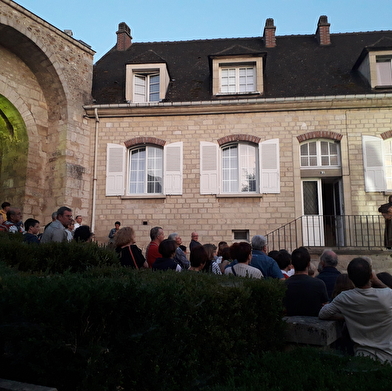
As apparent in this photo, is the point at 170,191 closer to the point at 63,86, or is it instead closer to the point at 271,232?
the point at 271,232

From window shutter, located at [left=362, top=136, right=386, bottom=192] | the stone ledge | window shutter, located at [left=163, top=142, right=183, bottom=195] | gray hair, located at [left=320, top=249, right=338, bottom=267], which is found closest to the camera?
the stone ledge

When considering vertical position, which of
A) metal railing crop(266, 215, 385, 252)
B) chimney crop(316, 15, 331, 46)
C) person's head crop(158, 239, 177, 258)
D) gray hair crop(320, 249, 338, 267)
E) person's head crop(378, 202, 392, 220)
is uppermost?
chimney crop(316, 15, 331, 46)

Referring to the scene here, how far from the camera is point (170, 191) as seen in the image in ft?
40.9

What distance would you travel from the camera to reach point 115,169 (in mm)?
12797

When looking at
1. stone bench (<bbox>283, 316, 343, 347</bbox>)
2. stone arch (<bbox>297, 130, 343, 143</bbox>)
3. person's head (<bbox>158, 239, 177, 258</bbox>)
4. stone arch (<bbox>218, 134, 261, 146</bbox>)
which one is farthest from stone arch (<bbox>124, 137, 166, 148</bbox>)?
stone bench (<bbox>283, 316, 343, 347</bbox>)

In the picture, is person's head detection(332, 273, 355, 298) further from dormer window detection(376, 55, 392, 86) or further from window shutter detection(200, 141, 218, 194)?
dormer window detection(376, 55, 392, 86)

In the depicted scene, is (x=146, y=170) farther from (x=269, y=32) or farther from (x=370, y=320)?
(x=370, y=320)

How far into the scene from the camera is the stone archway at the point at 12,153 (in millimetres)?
12211

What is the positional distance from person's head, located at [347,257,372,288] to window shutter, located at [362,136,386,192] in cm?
930

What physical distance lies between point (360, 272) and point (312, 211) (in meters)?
9.68

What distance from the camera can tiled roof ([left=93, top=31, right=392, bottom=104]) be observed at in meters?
13.2

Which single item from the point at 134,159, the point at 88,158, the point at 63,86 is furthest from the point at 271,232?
the point at 63,86

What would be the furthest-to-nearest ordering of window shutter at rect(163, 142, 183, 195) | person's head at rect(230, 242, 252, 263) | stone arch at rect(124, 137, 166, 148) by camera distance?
stone arch at rect(124, 137, 166, 148) < window shutter at rect(163, 142, 183, 195) < person's head at rect(230, 242, 252, 263)

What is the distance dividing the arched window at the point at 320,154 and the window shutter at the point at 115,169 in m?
5.67
